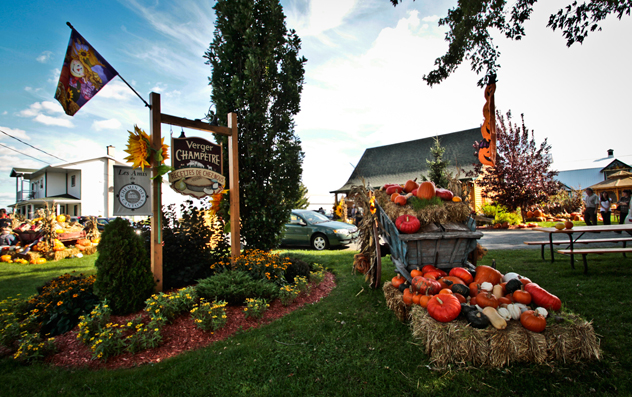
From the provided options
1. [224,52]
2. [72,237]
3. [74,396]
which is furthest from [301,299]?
[72,237]

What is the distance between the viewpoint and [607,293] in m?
4.10

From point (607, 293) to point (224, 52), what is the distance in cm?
775

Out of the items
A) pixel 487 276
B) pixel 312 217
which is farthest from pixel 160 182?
pixel 312 217

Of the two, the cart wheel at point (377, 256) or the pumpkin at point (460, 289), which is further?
the cart wheel at point (377, 256)

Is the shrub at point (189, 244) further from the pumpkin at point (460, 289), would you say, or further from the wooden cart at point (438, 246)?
the pumpkin at point (460, 289)

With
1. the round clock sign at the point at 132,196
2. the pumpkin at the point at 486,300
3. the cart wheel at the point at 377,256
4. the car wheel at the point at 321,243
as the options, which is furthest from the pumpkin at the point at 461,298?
the car wheel at the point at 321,243

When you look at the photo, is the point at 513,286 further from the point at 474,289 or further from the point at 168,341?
the point at 168,341

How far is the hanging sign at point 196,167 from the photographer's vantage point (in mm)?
4729

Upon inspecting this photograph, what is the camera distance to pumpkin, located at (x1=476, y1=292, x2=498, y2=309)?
290 centimetres

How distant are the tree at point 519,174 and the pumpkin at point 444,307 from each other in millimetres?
15249

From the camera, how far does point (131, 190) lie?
178 inches

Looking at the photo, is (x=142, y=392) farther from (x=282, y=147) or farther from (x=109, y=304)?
(x=282, y=147)

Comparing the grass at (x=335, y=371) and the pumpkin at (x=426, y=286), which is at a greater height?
the pumpkin at (x=426, y=286)

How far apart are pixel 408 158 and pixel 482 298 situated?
2085cm
